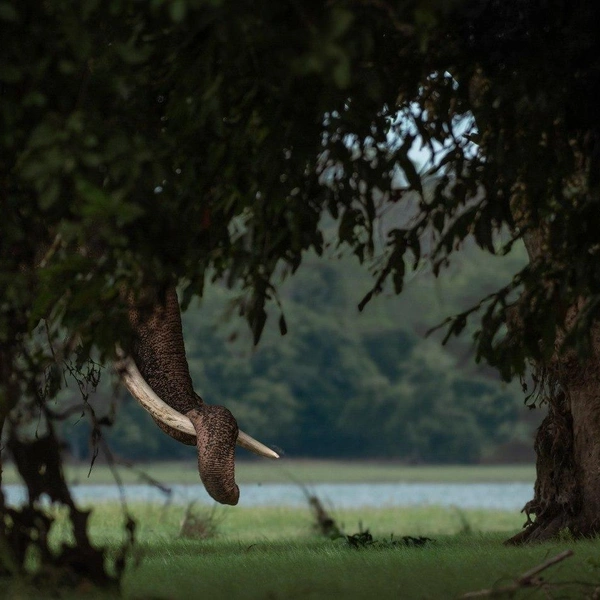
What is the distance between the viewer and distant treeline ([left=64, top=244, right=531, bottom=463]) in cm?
6309

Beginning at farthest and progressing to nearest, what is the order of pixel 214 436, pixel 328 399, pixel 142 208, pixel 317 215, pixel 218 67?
1. pixel 328 399
2. pixel 214 436
3. pixel 317 215
4. pixel 218 67
5. pixel 142 208

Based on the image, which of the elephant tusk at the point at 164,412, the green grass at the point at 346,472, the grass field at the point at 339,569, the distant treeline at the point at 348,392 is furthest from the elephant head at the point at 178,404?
the distant treeline at the point at 348,392

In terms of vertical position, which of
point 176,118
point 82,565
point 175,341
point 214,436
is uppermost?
point 176,118

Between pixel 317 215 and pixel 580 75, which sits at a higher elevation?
pixel 580 75

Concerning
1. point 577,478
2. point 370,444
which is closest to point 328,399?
point 370,444

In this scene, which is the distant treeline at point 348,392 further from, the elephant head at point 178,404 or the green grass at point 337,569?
the elephant head at point 178,404

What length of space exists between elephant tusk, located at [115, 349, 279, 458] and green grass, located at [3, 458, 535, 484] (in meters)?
48.9

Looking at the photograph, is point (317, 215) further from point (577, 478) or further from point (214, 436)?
point (577, 478)

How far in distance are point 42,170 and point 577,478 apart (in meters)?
6.78

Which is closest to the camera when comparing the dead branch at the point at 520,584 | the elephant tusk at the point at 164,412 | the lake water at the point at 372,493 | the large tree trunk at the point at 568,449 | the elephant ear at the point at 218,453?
the dead branch at the point at 520,584

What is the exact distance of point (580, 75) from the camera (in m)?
7.35

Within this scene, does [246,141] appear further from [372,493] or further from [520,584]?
[372,493]

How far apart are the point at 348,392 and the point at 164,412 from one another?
57810mm

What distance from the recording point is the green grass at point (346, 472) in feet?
199
